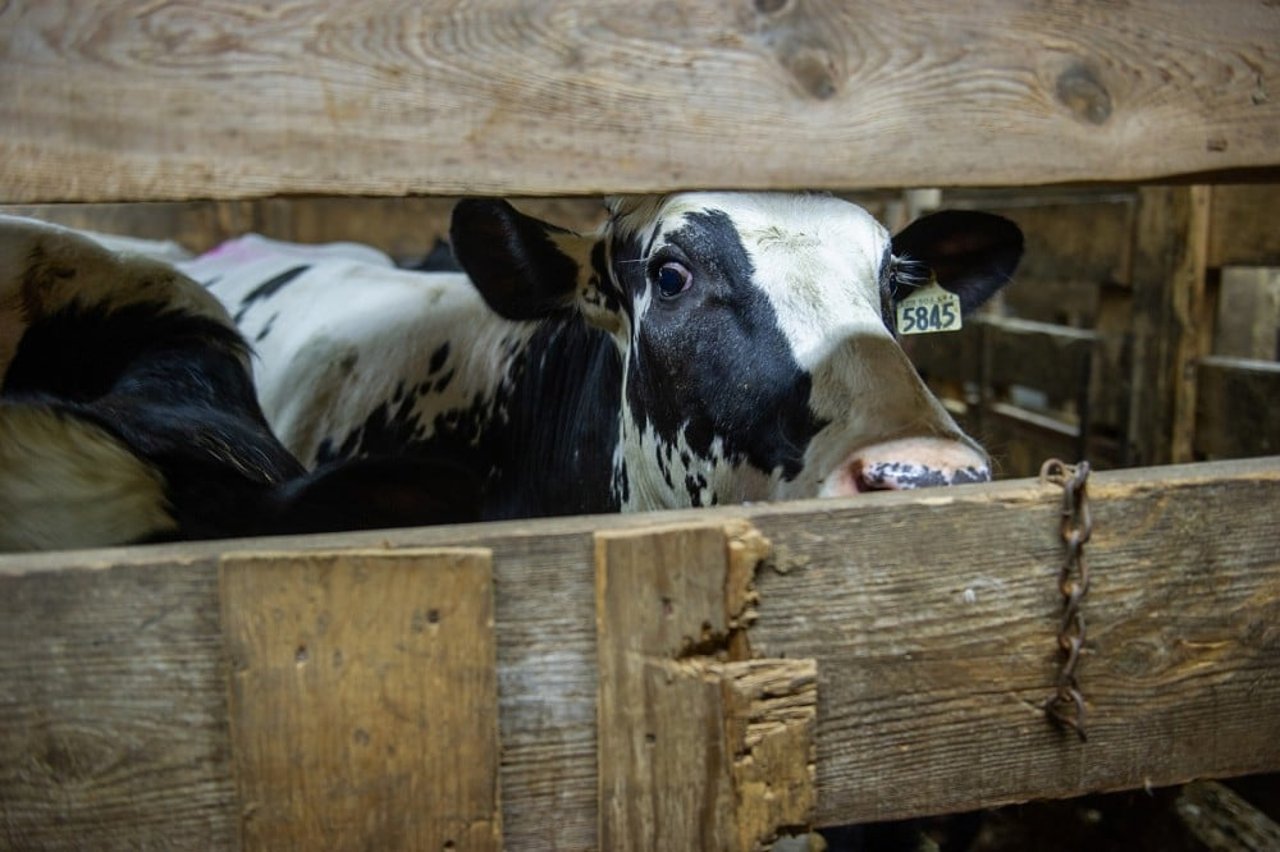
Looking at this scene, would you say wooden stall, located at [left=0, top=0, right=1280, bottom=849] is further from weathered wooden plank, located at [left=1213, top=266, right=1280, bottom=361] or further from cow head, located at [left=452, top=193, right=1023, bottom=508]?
weathered wooden plank, located at [left=1213, top=266, right=1280, bottom=361]

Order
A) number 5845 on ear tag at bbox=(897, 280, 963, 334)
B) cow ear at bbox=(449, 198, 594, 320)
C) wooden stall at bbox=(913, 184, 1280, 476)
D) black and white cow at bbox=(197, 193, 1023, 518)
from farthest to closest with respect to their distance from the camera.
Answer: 1. wooden stall at bbox=(913, 184, 1280, 476)
2. number 5845 on ear tag at bbox=(897, 280, 963, 334)
3. cow ear at bbox=(449, 198, 594, 320)
4. black and white cow at bbox=(197, 193, 1023, 518)

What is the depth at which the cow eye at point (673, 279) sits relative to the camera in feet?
6.41

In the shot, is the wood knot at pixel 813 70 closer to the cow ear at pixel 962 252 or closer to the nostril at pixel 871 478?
the nostril at pixel 871 478

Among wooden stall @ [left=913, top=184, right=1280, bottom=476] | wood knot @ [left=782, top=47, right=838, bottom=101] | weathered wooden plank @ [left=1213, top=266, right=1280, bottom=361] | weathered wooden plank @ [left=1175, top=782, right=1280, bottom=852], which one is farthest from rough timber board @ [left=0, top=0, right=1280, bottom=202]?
weathered wooden plank @ [left=1213, top=266, right=1280, bottom=361]

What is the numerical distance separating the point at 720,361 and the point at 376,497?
73 centimetres

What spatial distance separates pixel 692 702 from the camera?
1070mm

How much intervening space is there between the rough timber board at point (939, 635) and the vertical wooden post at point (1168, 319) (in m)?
2.47

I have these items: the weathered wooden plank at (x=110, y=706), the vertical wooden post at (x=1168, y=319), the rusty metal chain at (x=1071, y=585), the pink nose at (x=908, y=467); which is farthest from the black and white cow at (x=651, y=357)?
the vertical wooden post at (x=1168, y=319)

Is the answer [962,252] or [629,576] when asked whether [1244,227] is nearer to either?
[962,252]

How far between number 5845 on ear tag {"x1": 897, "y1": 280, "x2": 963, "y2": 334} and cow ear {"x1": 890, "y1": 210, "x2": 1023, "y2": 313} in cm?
3

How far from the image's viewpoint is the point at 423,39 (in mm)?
1119

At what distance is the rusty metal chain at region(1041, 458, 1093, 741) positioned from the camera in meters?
1.13

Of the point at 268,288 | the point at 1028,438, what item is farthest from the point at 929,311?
the point at 1028,438

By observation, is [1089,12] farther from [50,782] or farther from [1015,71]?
[50,782]
